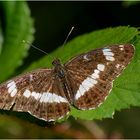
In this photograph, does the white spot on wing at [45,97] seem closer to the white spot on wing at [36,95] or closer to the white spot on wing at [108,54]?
the white spot on wing at [36,95]

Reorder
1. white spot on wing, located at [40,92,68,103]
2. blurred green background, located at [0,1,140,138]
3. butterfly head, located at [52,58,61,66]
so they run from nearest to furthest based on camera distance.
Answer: white spot on wing, located at [40,92,68,103], butterfly head, located at [52,58,61,66], blurred green background, located at [0,1,140,138]

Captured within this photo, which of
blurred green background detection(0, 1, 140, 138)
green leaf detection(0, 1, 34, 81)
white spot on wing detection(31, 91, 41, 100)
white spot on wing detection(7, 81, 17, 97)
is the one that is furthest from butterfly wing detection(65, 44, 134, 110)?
blurred green background detection(0, 1, 140, 138)

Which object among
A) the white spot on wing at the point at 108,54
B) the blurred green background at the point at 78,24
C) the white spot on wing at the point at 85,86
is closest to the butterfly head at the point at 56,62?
the white spot on wing at the point at 85,86

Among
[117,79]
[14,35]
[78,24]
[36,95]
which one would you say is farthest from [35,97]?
[78,24]

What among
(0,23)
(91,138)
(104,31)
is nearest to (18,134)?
(91,138)

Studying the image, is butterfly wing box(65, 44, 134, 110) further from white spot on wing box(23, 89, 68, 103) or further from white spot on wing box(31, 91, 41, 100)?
white spot on wing box(31, 91, 41, 100)

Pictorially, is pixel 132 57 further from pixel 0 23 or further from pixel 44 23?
pixel 44 23
